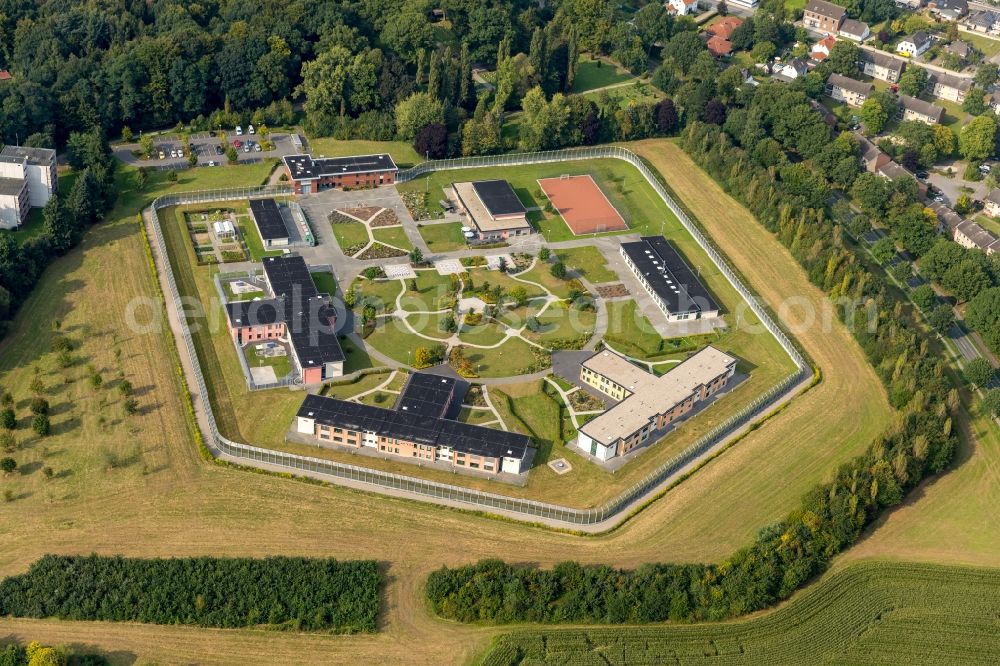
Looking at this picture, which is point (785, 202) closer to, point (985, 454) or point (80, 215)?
point (985, 454)

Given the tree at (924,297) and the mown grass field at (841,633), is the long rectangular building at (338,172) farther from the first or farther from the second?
the mown grass field at (841,633)

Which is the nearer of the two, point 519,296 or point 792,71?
point 519,296

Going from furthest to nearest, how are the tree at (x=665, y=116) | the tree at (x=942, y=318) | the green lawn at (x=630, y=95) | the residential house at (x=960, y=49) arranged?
the residential house at (x=960, y=49), the green lawn at (x=630, y=95), the tree at (x=665, y=116), the tree at (x=942, y=318)

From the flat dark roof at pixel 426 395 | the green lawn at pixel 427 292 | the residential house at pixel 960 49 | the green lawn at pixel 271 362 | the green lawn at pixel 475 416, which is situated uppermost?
the residential house at pixel 960 49

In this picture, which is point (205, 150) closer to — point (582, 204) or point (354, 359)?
point (582, 204)

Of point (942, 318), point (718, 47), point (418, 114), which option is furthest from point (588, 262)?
point (718, 47)

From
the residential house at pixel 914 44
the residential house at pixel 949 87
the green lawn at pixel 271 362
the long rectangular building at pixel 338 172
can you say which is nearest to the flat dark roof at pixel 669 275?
the long rectangular building at pixel 338 172

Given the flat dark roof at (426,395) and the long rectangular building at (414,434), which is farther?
the flat dark roof at (426,395)
